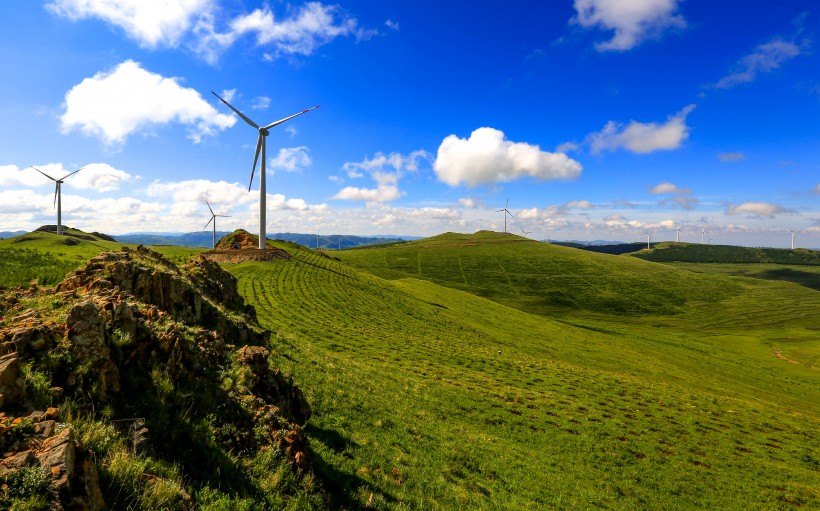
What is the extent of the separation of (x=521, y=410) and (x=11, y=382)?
30.7 m

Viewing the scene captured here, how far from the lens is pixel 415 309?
67.8 metres

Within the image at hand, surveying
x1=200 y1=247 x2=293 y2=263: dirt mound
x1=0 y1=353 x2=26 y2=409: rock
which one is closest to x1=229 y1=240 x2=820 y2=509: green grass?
x1=0 y1=353 x2=26 y2=409: rock

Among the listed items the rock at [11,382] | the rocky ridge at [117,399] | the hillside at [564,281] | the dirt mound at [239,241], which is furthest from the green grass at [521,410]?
the hillside at [564,281]

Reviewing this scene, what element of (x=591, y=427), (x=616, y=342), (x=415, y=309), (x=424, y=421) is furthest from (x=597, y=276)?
(x=424, y=421)

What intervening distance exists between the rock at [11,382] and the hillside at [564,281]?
12794 centimetres

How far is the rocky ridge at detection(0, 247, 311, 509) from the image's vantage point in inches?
268

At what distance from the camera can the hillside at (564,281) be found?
453 feet

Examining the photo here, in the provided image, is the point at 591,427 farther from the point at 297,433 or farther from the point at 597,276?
the point at 597,276

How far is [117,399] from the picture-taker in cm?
1025

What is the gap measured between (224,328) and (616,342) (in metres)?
77.5

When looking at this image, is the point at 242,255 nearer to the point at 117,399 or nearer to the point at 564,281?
the point at 117,399

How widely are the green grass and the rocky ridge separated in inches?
148

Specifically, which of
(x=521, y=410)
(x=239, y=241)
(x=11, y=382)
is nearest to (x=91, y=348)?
(x=11, y=382)

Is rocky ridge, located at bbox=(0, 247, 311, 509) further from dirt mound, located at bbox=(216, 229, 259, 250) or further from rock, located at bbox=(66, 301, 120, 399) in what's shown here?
dirt mound, located at bbox=(216, 229, 259, 250)
